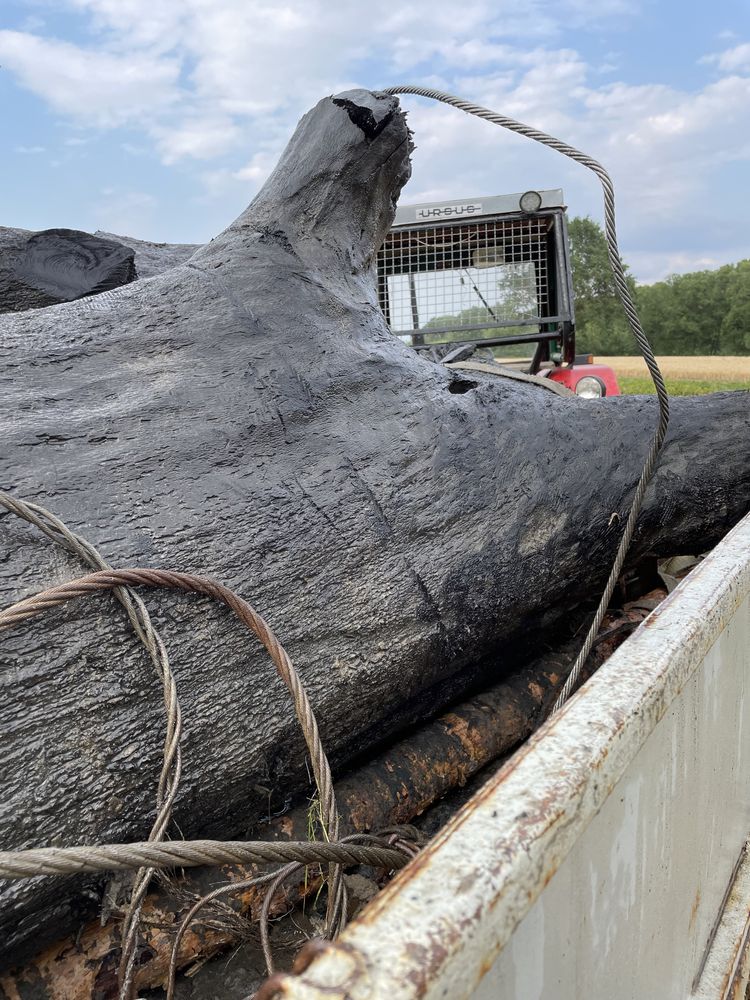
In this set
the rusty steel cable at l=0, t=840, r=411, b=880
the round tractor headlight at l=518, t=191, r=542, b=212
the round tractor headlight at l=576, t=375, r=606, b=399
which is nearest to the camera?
the rusty steel cable at l=0, t=840, r=411, b=880

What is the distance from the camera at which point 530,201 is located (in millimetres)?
5145

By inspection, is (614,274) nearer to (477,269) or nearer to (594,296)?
(477,269)

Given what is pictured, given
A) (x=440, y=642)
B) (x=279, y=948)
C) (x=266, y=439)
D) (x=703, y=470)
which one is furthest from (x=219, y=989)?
(x=703, y=470)

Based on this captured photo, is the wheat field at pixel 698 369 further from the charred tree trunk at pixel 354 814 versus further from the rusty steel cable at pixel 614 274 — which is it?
the charred tree trunk at pixel 354 814

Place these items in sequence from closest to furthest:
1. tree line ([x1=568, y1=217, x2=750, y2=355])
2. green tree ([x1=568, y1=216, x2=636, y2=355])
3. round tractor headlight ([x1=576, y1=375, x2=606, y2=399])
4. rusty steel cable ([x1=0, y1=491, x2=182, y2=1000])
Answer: rusty steel cable ([x1=0, y1=491, x2=182, y2=1000]) → round tractor headlight ([x1=576, y1=375, x2=606, y2=399]) → green tree ([x1=568, y1=216, x2=636, y2=355]) → tree line ([x1=568, y1=217, x2=750, y2=355])

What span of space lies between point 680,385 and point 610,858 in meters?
21.6

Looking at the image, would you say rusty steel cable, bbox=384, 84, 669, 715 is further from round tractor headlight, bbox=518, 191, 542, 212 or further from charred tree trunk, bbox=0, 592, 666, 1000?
round tractor headlight, bbox=518, 191, 542, 212

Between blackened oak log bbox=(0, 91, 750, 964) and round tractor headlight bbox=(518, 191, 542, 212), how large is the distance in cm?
274

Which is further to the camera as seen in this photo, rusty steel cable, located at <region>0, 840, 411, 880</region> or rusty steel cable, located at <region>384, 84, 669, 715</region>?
rusty steel cable, located at <region>384, 84, 669, 715</region>

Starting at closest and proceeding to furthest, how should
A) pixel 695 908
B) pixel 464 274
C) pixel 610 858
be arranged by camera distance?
pixel 610 858 → pixel 695 908 → pixel 464 274

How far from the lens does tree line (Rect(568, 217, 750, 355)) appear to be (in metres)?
37.3

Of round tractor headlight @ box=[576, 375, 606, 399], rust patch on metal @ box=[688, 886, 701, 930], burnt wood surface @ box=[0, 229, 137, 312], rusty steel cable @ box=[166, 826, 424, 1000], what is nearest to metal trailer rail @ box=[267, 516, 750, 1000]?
rust patch on metal @ box=[688, 886, 701, 930]

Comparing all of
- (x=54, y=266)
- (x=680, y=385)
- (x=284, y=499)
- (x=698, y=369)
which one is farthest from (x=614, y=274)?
(x=698, y=369)

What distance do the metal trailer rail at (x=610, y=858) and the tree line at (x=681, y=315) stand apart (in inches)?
1404
